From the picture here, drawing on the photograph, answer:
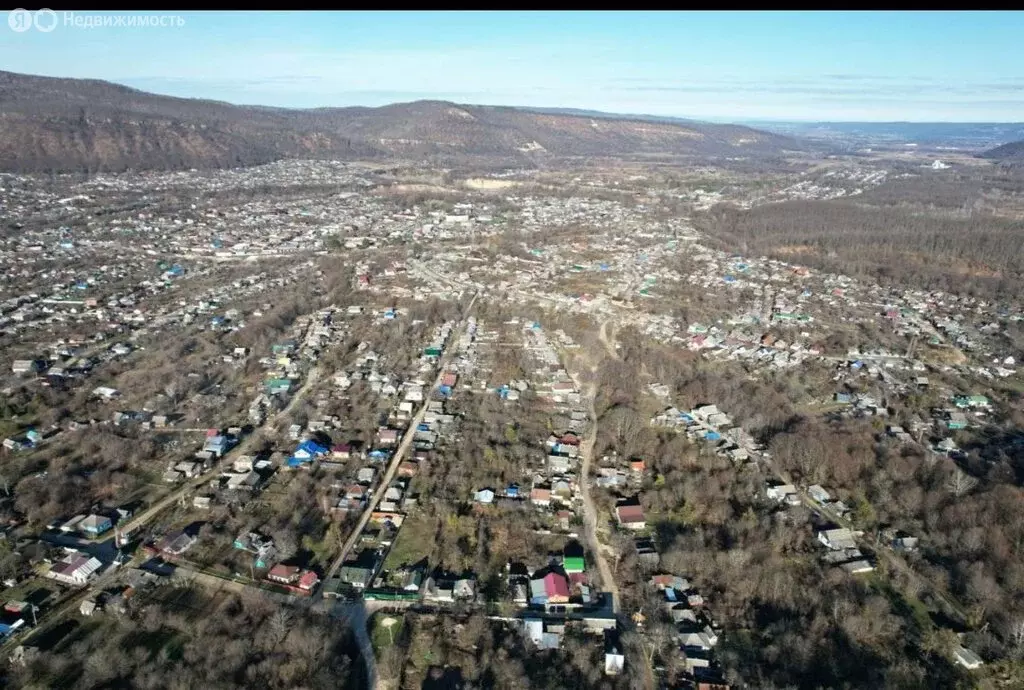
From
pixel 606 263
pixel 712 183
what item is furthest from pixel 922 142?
pixel 606 263

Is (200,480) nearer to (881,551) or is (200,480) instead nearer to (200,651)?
(200,651)

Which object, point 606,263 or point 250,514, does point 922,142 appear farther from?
point 250,514

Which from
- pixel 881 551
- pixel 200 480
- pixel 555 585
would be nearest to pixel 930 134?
pixel 881 551

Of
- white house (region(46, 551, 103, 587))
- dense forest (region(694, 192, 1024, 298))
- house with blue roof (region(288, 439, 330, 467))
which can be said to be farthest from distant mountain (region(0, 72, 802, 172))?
white house (region(46, 551, 103, 587))

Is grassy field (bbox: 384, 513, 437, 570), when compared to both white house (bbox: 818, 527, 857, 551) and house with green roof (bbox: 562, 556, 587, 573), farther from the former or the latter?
white house (bbox: 818, 527, 857, 551)

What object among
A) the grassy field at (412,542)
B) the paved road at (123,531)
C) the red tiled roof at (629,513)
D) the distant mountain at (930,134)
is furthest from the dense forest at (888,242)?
the distant mountain at (930,134)
